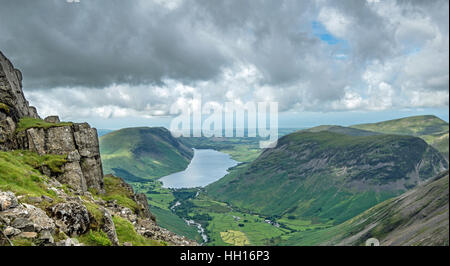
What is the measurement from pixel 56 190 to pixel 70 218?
846 centimetres

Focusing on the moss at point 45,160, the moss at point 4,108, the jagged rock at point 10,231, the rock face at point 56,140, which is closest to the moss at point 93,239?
the jagged rock at point 10,231

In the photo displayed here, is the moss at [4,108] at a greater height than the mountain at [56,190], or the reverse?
the moss at [4,108]

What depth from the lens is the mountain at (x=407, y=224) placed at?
9966 cm

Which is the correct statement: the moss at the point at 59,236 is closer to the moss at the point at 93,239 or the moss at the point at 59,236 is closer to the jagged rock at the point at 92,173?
the moss at the point at 93,239

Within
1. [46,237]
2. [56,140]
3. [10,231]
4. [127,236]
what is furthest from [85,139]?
[10,231]

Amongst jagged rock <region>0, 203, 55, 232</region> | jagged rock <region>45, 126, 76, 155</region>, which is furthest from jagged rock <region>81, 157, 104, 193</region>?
jagged rock <region>0, 203, 55, 232</region>

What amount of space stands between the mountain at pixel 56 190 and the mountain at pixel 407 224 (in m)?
108

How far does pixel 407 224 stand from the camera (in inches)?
5064

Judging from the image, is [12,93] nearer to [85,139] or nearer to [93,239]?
[85,139]
